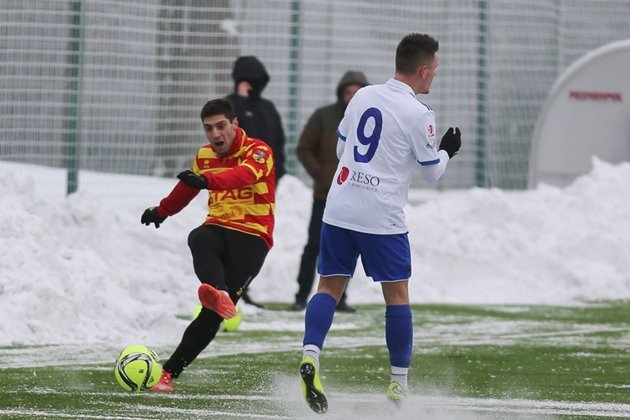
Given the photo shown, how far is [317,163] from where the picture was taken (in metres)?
14.6

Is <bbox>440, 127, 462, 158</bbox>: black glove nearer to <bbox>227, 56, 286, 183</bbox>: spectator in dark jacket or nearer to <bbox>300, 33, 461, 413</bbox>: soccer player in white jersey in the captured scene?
<bbox>300, 33, 461, 413</bbox>: soccer player in white jersey

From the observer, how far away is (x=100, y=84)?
1725 cm

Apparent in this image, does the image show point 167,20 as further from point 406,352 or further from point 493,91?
point 406,352

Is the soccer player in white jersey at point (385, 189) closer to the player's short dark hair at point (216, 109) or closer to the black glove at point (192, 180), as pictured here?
the black glove at point (192, 180)

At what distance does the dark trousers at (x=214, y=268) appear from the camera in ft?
29.5

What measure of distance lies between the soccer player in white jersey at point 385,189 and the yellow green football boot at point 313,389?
260mm

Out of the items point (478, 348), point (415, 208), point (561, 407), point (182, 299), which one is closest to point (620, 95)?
point (415, 208)

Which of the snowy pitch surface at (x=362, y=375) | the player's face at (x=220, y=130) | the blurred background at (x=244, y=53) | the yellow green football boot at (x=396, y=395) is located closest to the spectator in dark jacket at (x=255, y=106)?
the snowy pitch surface at (x=362, y=375)

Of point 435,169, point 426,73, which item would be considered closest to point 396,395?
point 435,169

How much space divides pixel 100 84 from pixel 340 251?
31.2 ft

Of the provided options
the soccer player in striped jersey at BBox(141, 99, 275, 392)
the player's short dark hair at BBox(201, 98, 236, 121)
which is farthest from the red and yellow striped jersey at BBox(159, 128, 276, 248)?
the player's short dark hair at BBox(201, 98, 236, 121)

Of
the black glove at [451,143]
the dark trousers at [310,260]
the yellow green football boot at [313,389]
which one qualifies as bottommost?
the dark trousers at [310,260]

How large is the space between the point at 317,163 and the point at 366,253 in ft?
21.4

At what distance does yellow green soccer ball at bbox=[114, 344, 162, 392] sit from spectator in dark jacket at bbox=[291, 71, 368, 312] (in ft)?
19.3
